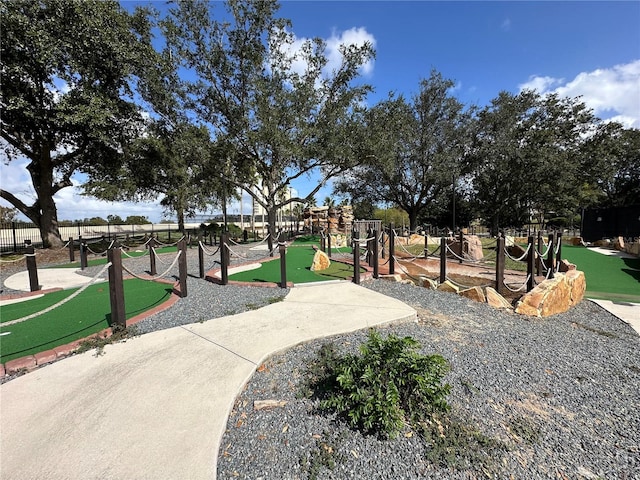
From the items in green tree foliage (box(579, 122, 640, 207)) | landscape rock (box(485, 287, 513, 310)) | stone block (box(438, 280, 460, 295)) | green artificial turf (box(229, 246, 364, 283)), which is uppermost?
green tree foliage (box(579, 122, 640, 207))

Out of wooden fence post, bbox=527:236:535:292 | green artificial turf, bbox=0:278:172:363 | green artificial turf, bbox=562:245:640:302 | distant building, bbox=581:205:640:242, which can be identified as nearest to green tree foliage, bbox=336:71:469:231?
distant building, bbox=581:205:640:242

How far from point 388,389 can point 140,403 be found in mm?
1946

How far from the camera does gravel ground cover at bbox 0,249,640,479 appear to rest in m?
1.96

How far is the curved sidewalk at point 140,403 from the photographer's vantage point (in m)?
1.85

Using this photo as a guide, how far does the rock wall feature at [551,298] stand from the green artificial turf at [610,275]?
1533mm

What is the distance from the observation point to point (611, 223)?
61.4 feet

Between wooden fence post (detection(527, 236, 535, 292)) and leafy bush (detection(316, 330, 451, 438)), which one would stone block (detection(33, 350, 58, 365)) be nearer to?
leafy bush (detection(316, 330, 451, 438))

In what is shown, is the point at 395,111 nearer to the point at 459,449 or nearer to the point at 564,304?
the point at 564,304

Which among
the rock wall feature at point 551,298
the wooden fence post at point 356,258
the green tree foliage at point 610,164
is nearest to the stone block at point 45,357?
the wooden fence post at point 356,258

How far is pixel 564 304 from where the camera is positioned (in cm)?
584

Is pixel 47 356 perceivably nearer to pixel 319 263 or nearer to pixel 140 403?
pixel 140 403

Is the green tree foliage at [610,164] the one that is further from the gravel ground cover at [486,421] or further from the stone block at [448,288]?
the gravel ground cover at [486,421]

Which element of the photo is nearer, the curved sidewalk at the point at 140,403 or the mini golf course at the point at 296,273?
the curved sidewalk at the point at 140,403

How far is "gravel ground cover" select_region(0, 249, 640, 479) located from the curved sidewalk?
193mm
